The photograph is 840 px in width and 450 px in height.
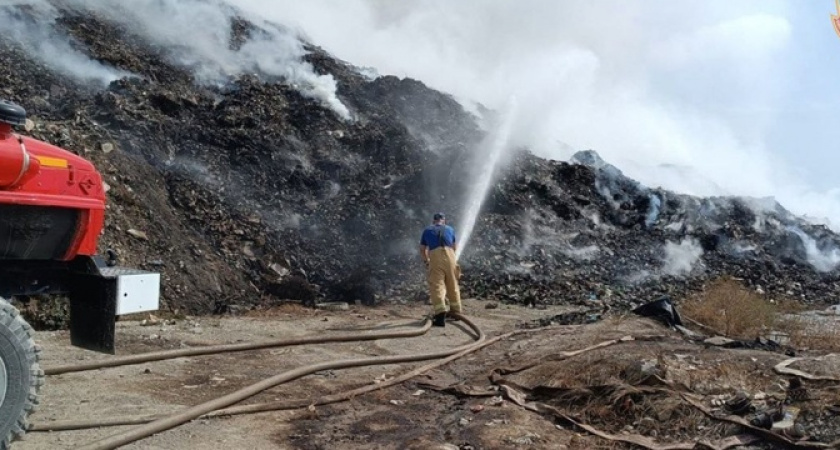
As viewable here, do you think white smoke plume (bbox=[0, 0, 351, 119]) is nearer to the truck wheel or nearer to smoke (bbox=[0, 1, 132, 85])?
smoke (bbox=[0, 1, 132, 85])

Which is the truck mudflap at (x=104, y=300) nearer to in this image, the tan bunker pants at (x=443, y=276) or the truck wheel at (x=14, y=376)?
the truck wheel at (x=14, y=376)

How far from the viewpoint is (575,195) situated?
785 inches

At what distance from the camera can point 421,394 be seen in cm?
646

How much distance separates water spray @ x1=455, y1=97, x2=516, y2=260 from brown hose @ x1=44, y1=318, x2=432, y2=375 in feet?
20.9

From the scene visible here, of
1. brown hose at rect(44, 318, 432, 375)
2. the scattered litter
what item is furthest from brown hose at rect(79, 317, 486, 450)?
the scattered litter

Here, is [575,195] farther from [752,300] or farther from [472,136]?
[752,300]

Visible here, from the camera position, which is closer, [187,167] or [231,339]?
[231,339]

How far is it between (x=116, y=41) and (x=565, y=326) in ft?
50.7

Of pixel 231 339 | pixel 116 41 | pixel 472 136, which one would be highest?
pixel 116 41

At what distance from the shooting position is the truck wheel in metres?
4.22

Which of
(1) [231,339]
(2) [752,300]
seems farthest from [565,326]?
(1) [231,339]

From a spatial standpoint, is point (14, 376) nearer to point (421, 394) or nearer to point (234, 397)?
point (234, 397)

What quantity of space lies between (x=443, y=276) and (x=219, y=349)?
392 centimetres

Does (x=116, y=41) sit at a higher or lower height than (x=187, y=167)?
higher
